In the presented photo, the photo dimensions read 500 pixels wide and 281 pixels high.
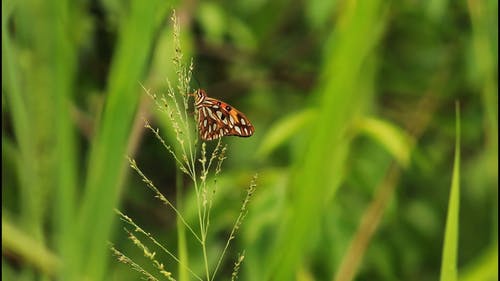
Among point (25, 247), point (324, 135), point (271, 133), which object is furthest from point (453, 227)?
point (271, 133)

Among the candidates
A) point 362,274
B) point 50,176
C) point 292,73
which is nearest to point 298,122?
point 362,274

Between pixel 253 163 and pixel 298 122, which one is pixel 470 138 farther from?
pixel 298 122

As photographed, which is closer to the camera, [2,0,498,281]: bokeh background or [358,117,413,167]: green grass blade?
[2,0,498,281]: bokeh background

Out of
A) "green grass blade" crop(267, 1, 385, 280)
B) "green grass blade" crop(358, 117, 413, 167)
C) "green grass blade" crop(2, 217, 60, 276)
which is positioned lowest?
"green grass blade" crop(267, 1, 385, 280)

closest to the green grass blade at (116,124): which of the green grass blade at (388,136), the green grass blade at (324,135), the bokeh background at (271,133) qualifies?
the bokeh background at (271,133)

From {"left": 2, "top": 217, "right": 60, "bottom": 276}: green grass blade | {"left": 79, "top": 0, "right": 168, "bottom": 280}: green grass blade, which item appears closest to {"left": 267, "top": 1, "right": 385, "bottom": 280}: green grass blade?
{"left": 79, "top": 0, "right": 168, "bottom": 280}: green grass blade

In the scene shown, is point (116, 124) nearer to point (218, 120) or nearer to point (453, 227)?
point (218, 120)

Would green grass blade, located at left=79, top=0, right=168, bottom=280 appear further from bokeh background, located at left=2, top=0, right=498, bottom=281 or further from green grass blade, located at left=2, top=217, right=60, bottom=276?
green grass blade, located at left=2, top=217, right=60, bottom=276
